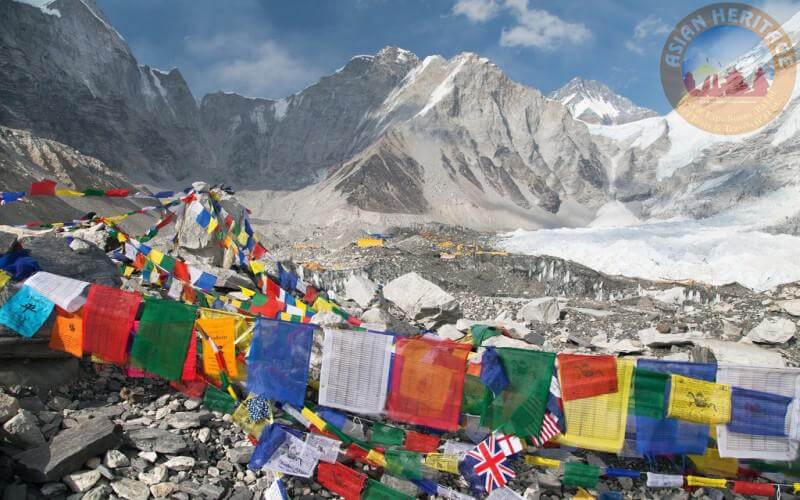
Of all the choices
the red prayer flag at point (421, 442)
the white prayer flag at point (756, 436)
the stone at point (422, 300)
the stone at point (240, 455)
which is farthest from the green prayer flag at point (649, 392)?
the stone at point (422, 300)

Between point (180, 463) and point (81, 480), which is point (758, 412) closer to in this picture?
point (180, 463)

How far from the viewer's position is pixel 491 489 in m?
4.98

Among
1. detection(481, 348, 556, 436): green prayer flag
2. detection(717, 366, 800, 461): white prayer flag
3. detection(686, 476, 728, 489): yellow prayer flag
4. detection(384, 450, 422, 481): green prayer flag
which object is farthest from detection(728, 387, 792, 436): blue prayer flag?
detection(384, 450, 422, 481): green prayer flag

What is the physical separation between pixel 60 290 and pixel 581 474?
19.3 feet

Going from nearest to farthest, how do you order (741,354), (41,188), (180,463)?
(180,463), (741,354), (41,188)

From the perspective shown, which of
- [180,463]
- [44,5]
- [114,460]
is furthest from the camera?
[44,5]

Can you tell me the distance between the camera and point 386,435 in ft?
17.6

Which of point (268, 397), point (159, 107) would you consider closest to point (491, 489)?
point (268, 397)

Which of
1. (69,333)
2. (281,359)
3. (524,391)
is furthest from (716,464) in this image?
(69,333)

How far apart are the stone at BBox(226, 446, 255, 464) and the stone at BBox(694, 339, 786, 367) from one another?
717 cm

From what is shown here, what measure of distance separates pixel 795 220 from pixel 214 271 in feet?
215

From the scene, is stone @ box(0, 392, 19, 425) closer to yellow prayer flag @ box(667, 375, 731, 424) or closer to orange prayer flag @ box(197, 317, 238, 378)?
orange prayer flag @ box(197, 317, 238, 378)

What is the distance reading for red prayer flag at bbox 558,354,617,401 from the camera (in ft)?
16.2

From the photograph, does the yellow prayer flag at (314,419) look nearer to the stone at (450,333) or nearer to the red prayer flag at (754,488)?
the stone at (450,333)
